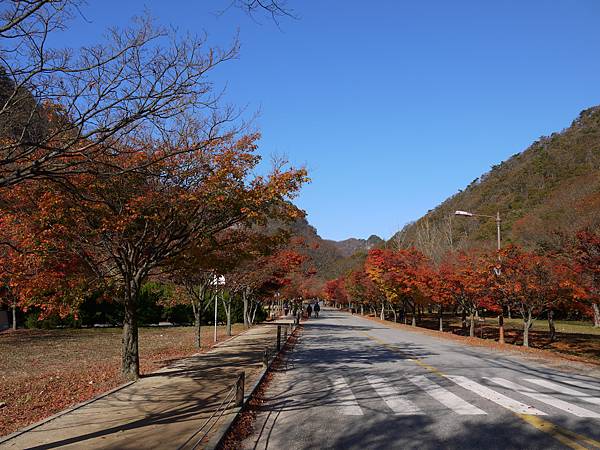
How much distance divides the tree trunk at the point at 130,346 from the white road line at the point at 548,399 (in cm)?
813

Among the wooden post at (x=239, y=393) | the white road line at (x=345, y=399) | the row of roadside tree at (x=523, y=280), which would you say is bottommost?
the white road line at (x=345, y=399)

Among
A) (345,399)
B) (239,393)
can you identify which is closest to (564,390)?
(345,399)

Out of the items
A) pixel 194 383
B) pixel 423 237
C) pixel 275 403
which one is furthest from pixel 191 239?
pixel 423 237

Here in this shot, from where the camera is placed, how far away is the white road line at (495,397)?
8844mm

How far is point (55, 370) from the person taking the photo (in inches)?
579

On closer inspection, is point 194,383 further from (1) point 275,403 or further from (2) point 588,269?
(2) point 588,269

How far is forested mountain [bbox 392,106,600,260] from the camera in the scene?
4206cm

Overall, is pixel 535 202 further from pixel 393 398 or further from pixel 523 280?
pixel 393 398

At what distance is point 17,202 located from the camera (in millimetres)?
11922

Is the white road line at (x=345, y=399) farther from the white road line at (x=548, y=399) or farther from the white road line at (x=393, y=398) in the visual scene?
the white road line at (x=548, y=399)

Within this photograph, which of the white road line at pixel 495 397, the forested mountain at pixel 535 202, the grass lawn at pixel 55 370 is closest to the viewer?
the white road line at pixel 495 397

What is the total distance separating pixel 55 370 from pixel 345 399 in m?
8.89

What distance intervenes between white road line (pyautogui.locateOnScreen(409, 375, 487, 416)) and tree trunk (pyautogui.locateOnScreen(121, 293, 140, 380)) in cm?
629

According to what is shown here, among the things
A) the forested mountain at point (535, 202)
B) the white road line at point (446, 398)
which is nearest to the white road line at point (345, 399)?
the white road line at point (446, 398)
